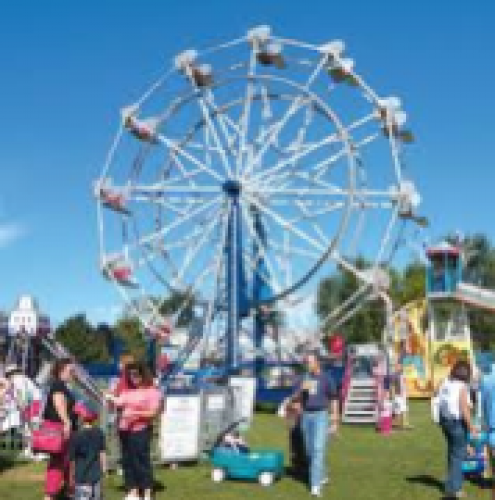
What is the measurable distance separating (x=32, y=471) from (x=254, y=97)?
1884 cm

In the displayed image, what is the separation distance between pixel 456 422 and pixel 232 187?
18.8 m

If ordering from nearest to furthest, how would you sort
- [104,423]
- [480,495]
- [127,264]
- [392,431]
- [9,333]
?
[480,495] < [104,423] < [392,431] < [9,333] < [127,264]

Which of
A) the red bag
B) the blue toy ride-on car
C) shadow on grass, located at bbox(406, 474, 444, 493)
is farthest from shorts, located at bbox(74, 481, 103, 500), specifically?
shadow on grass, located at bbox(406, 474, 444, 493)

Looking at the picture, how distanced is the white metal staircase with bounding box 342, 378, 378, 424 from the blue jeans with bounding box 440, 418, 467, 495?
10869 millimetres

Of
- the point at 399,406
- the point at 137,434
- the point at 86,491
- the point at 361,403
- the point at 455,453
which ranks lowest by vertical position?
the point at 86,491

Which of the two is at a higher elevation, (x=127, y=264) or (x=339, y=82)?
(x=339, y=82)

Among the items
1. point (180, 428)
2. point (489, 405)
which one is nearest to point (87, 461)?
point (489, 405)

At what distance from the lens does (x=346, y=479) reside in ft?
40.1

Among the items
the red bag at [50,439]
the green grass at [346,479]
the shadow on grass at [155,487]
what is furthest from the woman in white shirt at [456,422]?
the red bag at [50,439]

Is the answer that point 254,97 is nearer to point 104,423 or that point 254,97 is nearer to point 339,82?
point 339,82

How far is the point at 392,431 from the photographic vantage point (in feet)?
64.3

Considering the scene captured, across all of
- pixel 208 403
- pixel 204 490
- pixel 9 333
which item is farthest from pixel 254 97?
pixel 204 490

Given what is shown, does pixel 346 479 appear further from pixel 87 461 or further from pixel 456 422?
pixel 87 461

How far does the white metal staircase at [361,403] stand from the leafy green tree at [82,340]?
50.4 metres
